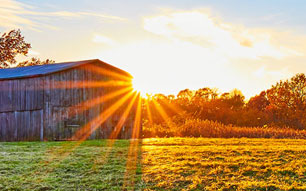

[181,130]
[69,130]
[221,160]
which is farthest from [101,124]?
[221,160]

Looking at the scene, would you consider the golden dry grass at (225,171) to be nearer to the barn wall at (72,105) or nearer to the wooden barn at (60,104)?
the barn wall at (72,105)

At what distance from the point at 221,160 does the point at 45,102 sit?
1536 centimetres

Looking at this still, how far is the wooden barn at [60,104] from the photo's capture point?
22125mm

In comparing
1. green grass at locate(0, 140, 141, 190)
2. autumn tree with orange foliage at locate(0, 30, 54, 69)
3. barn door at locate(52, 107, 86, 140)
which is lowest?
green grass at locate(0, 140, 141, 190)

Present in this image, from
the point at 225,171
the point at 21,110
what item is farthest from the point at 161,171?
the point at 21,110

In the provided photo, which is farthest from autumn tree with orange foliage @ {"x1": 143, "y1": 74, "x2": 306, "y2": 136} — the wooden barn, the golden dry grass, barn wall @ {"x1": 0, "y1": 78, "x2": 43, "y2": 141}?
the golden dry grass

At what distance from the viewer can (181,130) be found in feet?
74.0

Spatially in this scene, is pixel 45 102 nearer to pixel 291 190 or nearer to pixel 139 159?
pixel 139 159

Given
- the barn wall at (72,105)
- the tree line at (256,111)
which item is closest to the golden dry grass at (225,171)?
the barn wall at (72,105)

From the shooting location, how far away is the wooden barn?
22.1 meters

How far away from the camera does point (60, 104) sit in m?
22.4

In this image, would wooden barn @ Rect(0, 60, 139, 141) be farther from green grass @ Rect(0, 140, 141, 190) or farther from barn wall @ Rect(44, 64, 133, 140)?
green grass @ Rect(0, 140, 141, 190)

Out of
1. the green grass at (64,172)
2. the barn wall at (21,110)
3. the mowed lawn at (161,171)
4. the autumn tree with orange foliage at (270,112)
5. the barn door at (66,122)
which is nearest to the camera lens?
the mowed lawn at (161,171)

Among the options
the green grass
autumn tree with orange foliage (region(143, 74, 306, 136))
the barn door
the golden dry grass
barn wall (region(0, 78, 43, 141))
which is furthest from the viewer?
autumn tree with orange foliage (region(143, 74, 306, 136))
